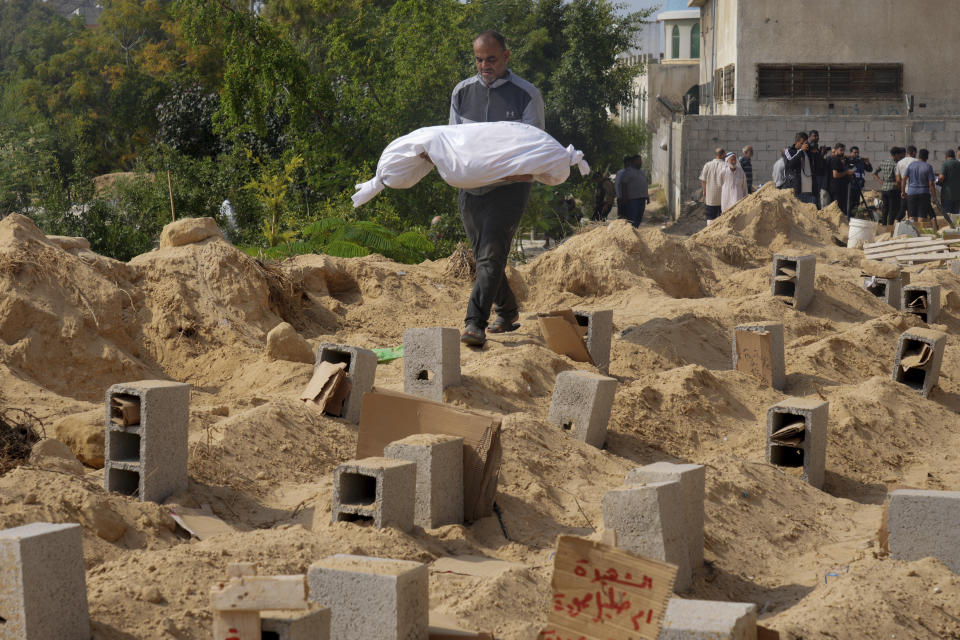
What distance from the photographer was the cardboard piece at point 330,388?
19.0 ft

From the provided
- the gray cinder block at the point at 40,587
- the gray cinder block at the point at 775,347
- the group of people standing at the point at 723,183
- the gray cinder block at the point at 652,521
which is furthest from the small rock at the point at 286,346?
the group of people standing at the point at 723,183

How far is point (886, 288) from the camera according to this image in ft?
36.3

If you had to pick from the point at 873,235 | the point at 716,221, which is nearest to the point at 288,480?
the point at 716,221

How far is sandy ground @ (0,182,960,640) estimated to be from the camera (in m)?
3.79

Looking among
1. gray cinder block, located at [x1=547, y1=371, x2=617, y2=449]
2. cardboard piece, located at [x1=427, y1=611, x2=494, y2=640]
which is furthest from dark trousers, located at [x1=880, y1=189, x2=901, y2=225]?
cardboard piece, located at [x1=427, y1=611, x2=494, y2=640]

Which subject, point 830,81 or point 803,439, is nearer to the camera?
point 803,439

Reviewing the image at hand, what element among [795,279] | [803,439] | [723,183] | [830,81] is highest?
[830,81]

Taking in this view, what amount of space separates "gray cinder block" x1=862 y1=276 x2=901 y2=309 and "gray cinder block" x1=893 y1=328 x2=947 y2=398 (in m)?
3.32

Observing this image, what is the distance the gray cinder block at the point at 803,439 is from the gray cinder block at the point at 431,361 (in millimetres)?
1701

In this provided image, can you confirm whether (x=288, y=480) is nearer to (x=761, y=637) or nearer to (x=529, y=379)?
(x=529, y=379)

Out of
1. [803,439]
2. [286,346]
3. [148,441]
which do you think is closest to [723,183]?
[286,346]

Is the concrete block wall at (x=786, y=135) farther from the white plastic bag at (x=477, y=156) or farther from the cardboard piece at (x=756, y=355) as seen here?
the white plastic bag at (x=477, y=156)

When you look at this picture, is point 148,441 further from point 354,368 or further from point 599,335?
point 599,335

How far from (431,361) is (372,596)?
3.02m
